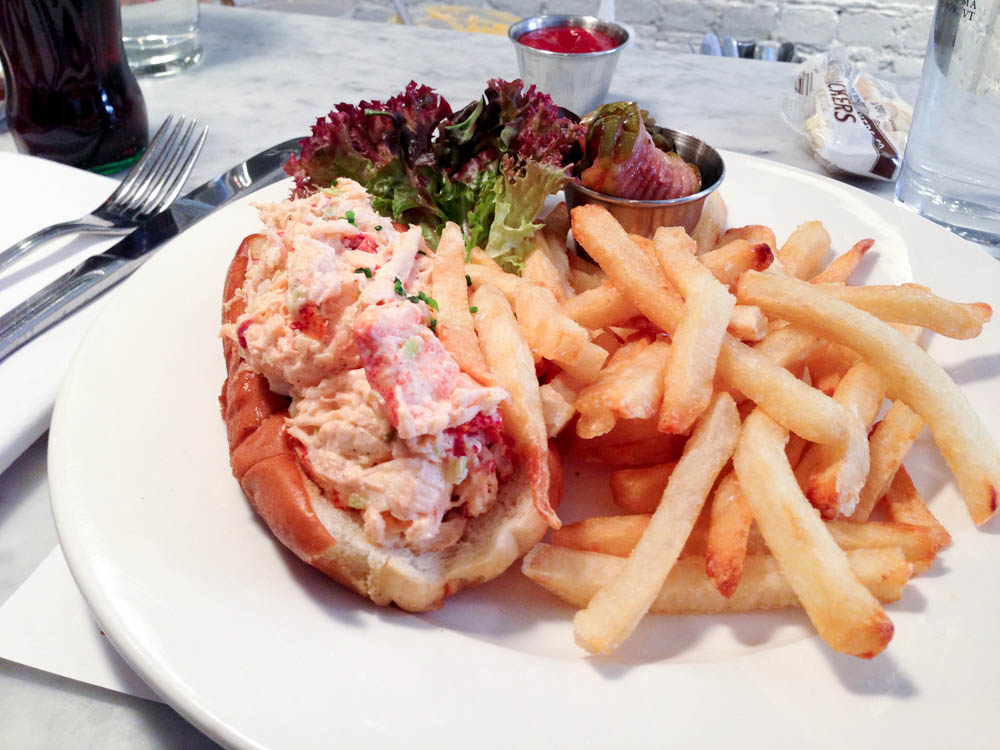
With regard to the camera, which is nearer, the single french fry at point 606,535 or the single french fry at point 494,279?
the single french fry at point 606,535

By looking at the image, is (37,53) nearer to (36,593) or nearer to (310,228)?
(310,228)

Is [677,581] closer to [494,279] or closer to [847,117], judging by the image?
[494,279]

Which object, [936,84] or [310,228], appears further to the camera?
[936,84]

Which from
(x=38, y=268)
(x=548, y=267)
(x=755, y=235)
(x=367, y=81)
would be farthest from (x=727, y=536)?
(x=367, y=81)

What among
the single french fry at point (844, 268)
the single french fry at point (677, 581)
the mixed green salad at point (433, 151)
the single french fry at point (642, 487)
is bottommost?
the single french fry at point (677, 581)

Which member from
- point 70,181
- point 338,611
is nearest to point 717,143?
point 70,181

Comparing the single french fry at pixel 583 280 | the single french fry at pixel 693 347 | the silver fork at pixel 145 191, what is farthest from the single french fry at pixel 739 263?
the silver fork at pixel 145 191

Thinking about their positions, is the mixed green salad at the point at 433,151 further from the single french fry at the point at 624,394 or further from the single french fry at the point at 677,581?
the single french fry at the point at 677,581
